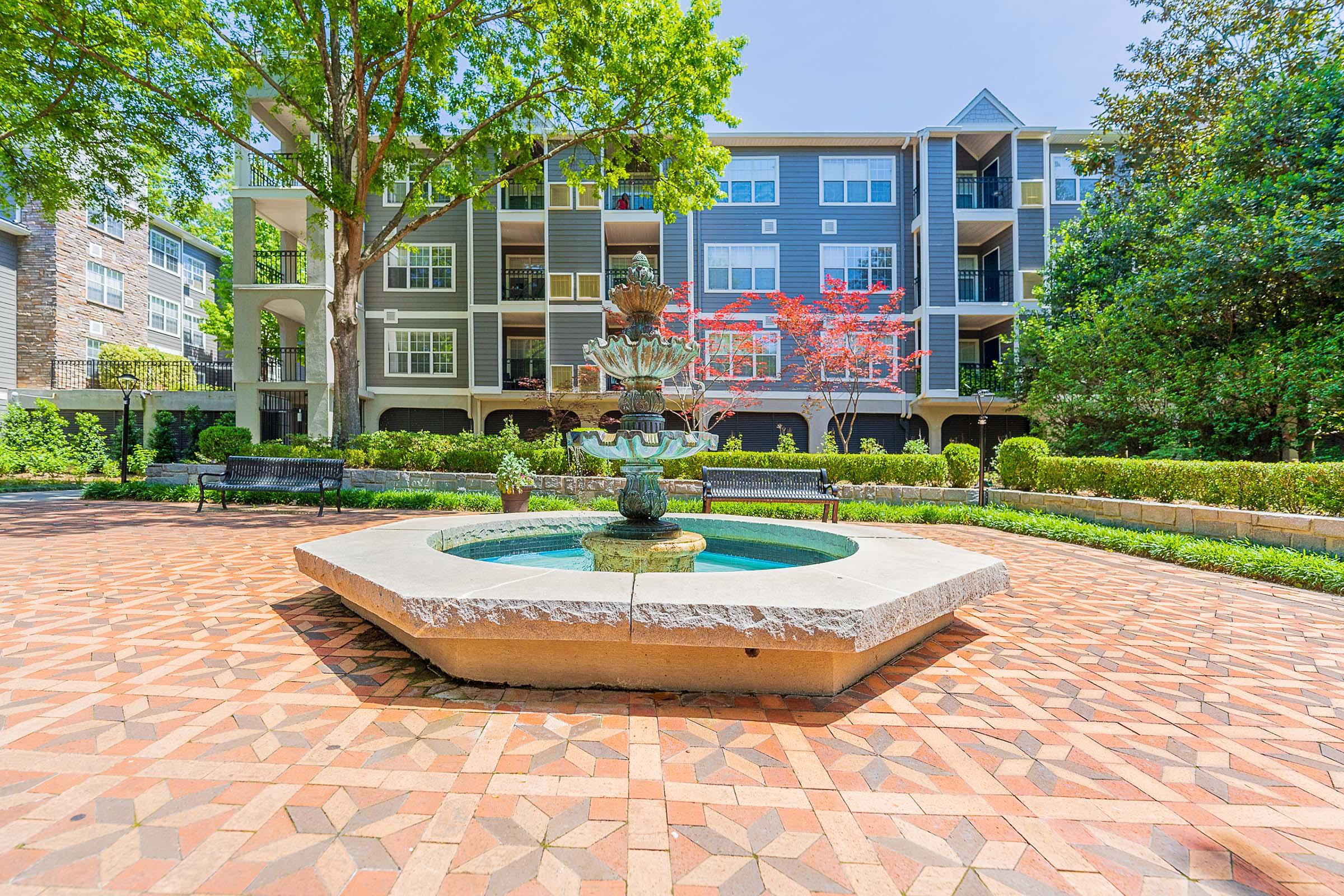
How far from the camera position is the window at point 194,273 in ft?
84.9

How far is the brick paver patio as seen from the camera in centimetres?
182

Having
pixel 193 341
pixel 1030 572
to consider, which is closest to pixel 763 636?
pixel 1030 572

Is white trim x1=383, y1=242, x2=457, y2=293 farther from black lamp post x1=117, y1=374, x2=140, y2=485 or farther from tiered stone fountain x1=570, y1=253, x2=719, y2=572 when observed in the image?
tiered stone fountain x1=570, y1=253, x2=719, y2=572

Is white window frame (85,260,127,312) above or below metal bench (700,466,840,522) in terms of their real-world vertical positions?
above

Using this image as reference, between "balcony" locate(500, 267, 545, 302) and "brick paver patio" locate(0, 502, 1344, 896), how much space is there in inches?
670

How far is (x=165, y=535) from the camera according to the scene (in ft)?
25.6

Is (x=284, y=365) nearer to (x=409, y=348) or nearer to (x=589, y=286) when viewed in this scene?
(x=409, y=348)

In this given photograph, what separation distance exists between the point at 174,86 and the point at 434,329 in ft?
29.3

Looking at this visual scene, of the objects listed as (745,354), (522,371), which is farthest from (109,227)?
(745,354)

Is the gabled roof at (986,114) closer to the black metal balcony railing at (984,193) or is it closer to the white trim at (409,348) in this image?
the black metal balcony railing at (984,193)

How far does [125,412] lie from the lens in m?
13.9

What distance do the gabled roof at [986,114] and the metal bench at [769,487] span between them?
16.1 m

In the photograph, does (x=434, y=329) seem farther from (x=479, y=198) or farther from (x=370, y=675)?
(x=370, y=675)

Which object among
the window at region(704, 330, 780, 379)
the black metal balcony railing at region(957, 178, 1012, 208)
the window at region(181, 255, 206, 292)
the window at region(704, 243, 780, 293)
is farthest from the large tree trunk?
the black metal balcony railing at region(957, 178, 1012, 208)
